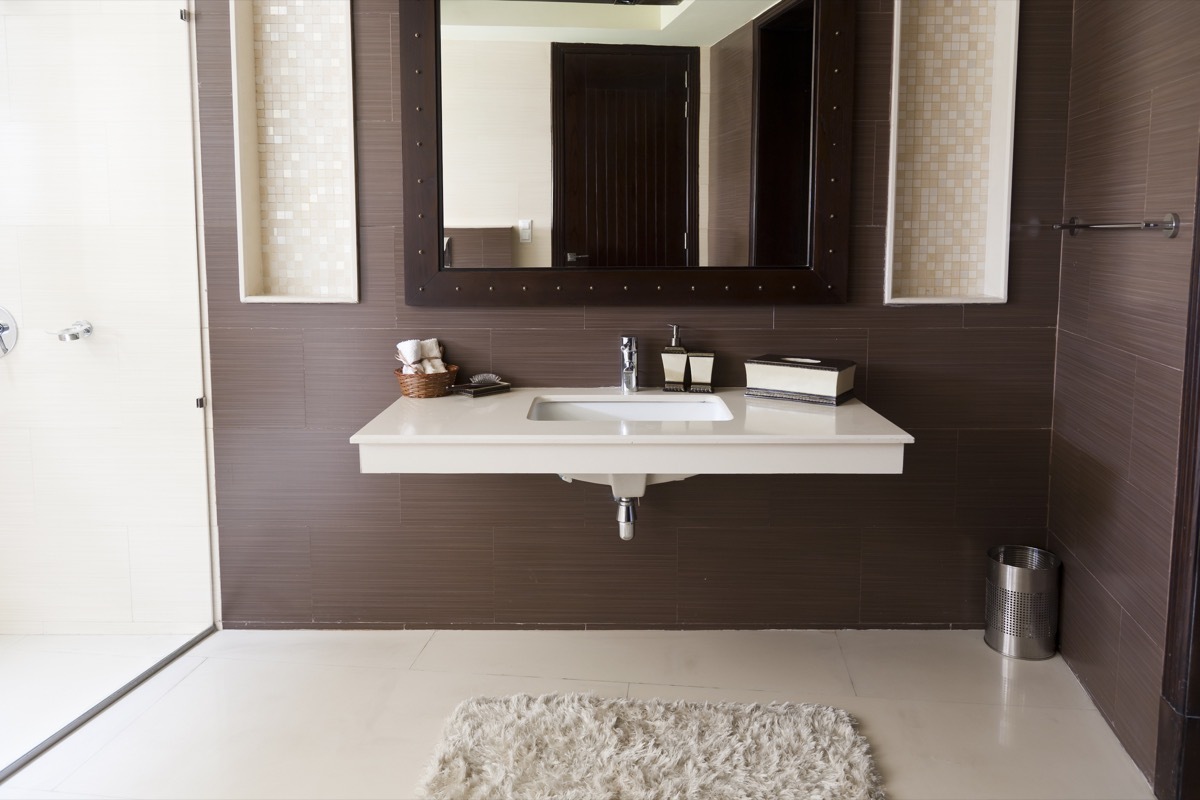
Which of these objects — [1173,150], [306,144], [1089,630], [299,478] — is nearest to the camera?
[1173,150]

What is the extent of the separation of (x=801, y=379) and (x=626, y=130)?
0.79m

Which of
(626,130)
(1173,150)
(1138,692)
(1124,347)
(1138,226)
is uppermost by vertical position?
(626,130)

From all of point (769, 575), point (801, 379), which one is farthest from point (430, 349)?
point (769, 575)

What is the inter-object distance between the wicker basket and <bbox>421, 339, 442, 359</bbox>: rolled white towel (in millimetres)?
60

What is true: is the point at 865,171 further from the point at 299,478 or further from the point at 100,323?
the point at 100,323

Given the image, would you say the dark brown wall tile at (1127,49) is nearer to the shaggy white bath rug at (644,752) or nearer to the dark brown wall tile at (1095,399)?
the dark brown wall tile at (1095,399)

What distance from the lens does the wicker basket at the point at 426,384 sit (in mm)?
2764

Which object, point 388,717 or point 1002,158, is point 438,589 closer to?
point 388,717

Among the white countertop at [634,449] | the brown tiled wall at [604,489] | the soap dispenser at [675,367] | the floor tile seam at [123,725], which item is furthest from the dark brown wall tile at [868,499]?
the floor tile seam at [123,725]

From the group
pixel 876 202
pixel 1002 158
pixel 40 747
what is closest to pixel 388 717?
pixel 40 747

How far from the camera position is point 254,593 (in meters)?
3.04

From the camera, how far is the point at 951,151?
113 inches

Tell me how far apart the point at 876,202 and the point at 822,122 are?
27 centimetres

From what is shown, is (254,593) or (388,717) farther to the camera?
(254,593)
